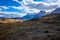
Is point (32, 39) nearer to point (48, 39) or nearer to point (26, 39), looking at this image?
point (26, 39)

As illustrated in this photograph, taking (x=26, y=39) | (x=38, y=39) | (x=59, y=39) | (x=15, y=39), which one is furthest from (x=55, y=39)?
(x=15, y=39)

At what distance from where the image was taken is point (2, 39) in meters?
45.5

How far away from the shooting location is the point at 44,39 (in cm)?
4334

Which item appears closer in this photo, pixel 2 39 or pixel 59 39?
pixel 59 39

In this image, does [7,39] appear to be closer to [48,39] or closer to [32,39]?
[32,39]

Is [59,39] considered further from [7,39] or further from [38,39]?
[7,39]

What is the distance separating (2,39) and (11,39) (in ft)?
8.90

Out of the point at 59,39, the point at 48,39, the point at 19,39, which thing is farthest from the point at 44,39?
the point at 19,39

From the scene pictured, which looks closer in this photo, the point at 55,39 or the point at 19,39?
the point at 55,39

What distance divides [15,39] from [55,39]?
1138cm

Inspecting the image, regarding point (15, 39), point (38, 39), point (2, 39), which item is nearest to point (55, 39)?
point (38, 39)

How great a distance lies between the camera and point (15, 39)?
4494 centimetres

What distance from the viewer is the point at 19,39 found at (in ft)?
145

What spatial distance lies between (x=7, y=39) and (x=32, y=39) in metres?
7.14
